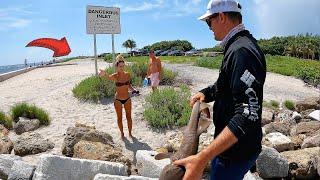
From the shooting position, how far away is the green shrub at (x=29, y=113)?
12.0m

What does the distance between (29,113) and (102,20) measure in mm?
5633

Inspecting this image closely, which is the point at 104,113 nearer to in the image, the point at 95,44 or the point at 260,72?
the point at 95,44

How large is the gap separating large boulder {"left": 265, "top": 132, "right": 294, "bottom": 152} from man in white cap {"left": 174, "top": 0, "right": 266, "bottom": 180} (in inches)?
244

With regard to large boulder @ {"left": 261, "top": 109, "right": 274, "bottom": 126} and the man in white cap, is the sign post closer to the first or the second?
large boulder @ {"left": 261, "top": 109, "right": 274, "bottom": 126}

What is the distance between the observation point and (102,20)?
1692cm

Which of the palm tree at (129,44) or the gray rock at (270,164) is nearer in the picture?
the gray rock at (270,164)

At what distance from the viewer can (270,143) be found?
8945mm

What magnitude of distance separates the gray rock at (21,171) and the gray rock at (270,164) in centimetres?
336

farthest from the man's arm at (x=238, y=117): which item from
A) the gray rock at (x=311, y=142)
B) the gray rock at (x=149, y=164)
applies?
the gray rock at (x=311, y=142)

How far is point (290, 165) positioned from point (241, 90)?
5699 millimetres

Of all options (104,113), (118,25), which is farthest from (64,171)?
(118,25)

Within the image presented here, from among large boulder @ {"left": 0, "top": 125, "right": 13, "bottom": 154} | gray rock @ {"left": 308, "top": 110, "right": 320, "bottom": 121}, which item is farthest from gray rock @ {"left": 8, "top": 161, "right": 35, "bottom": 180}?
gray rock @ {"left": 308, "top": 110, "right": 320, "bottom": 121}

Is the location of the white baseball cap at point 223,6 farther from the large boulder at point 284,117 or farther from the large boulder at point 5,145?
the large boulder at point 284,117

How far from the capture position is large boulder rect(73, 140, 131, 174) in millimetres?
7500
